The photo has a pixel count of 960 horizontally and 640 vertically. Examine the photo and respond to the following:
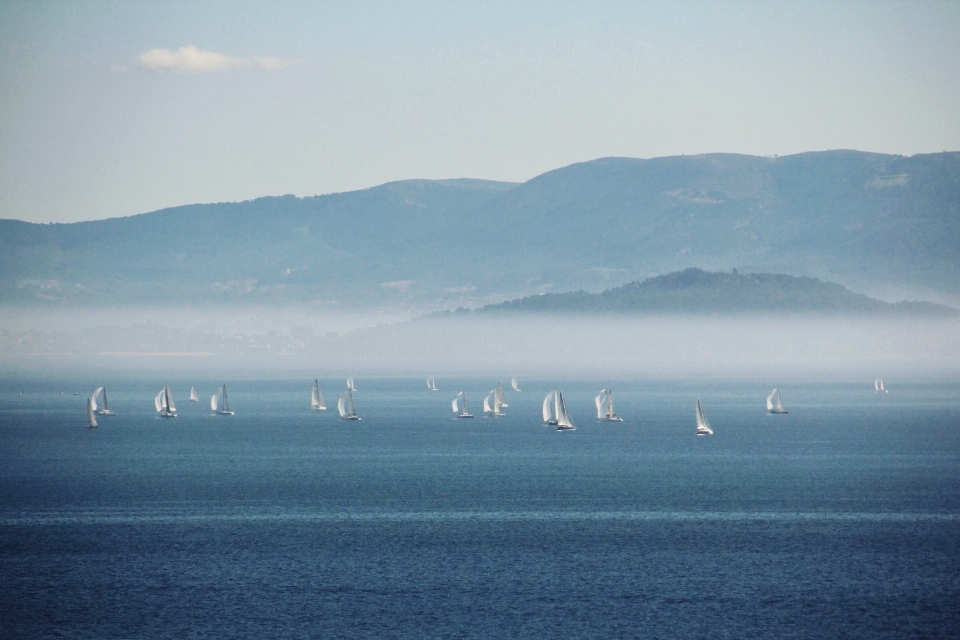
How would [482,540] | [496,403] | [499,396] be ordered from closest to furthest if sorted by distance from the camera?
[482,540] → [496,403] → [499,396]

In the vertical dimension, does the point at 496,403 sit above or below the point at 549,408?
above

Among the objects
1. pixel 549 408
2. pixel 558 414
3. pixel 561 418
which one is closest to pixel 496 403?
pixel 549 408

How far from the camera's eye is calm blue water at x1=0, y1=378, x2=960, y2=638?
48625 millimetres

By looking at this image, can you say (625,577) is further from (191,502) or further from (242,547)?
(191,502)

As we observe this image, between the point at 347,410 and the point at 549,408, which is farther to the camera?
the point at 347,410

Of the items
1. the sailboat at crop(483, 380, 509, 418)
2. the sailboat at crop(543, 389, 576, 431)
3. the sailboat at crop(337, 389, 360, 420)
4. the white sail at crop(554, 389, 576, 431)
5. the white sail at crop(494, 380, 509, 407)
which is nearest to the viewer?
the sailboat at crop(543, 389, 576, 431)

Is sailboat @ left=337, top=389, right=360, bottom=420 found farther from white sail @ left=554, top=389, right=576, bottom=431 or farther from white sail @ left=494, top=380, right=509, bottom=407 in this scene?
white sail @ left=554, top=389, right=576, bottom=431

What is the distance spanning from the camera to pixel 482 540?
63344 millimetres

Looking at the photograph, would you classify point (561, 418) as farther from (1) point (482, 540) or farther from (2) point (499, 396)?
(1) point (482, 540)

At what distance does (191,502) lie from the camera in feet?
252

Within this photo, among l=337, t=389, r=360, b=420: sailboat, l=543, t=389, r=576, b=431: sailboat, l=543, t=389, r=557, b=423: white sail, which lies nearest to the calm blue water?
l=543, t=389, r=576, b=431: sailboat

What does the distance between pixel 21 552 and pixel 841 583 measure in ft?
129

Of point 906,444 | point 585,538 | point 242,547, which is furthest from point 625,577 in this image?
point 906,444

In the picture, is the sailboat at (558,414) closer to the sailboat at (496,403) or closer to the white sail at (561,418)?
the white sail at (561,418)
